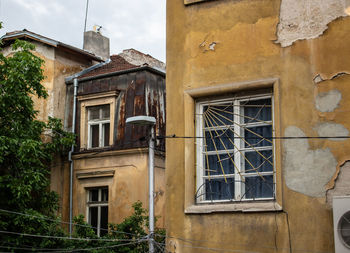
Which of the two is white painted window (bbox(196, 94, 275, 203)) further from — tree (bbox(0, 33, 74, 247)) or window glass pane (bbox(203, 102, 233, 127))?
tree (bbox(0, 33, 74, 247))

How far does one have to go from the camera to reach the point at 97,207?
2053 cm

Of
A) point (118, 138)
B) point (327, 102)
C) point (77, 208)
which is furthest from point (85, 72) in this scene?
point (327, 102)

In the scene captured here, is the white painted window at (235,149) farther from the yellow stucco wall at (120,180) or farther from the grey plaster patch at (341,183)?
the yellow stucco wall at (120,180)

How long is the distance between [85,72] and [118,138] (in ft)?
11.1

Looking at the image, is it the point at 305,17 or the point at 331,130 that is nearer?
the point at 331,130

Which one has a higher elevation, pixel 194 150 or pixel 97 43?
pixel 97 43

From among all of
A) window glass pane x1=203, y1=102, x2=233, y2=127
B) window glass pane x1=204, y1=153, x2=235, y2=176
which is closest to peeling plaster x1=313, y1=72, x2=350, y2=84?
window glass pane x1=203, y1=102, x2=233, y2=127

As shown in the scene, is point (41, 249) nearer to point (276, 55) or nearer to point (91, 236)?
point (91, 236)

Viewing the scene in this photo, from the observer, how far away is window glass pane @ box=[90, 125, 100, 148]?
21.1 m

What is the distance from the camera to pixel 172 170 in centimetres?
952

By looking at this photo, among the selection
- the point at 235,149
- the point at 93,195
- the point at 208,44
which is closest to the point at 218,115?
the point at 235,149

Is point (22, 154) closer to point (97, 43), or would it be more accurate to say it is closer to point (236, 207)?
point (97, 43)

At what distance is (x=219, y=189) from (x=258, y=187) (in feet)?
2.02

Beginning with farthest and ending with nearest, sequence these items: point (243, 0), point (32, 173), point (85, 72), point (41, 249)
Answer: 1. point (85, 72)
2. point (32, 173)
3. point (41, 249)
4. point (243, 0)
